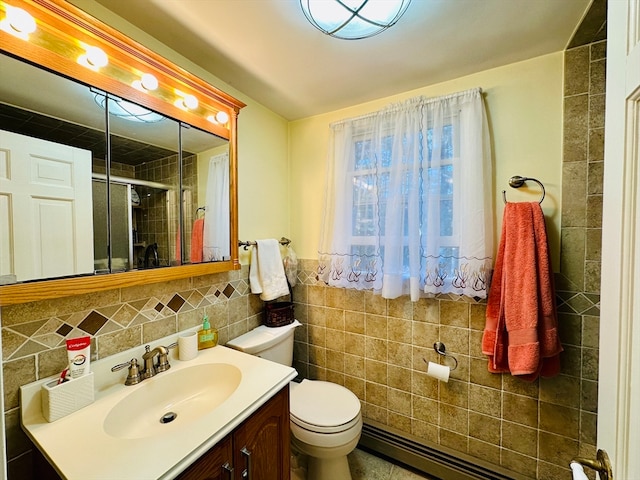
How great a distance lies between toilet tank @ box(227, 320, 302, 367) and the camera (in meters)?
1.51

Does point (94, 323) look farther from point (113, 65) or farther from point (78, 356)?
point (113, 65)

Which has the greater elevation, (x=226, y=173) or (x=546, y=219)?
(x=226, y=173)

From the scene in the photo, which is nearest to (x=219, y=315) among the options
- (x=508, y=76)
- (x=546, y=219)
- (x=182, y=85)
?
(x=182, y=85)

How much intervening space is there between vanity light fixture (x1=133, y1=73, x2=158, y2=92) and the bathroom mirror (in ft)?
0.12

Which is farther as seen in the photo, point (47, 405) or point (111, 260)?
point (111, 260)

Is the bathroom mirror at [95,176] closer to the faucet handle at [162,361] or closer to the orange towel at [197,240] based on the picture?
the orange towel at [197,240]

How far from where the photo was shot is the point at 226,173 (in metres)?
1.50

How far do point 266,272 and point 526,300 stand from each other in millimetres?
1441

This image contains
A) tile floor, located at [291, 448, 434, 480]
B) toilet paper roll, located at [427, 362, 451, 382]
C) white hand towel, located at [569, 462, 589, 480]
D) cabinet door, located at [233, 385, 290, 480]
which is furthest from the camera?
tile floor, located at [291, 448, 434, 480]

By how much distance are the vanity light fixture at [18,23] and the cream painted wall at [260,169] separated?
64cm

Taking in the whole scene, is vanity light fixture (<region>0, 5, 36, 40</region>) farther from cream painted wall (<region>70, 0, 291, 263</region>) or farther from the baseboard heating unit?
the baseboard heating unit

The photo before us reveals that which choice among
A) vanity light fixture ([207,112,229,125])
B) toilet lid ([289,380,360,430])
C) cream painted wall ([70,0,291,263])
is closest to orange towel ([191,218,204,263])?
cream painted wall ([70,0,291,263])

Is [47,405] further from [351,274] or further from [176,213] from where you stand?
[351,274]

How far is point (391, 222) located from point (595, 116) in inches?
41.0
